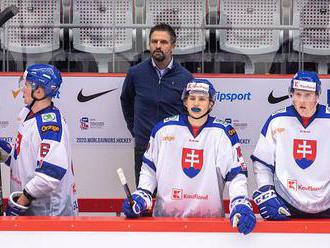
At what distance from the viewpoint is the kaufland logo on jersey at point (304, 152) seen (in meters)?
3.99

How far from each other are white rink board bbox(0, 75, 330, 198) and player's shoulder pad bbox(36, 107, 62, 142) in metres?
1.89

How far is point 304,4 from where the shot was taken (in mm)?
6238

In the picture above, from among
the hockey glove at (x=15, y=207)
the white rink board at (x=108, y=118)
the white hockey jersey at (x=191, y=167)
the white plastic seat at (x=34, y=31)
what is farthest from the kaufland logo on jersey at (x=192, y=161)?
the white plastic seat at (x=34, y=31)

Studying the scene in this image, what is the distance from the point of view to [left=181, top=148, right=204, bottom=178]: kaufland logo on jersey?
395 cm

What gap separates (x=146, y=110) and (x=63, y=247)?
208 cm

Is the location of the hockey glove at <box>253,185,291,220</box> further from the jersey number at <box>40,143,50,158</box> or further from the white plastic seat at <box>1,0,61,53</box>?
the white plastic seat at <box>1,0,61,53</box>

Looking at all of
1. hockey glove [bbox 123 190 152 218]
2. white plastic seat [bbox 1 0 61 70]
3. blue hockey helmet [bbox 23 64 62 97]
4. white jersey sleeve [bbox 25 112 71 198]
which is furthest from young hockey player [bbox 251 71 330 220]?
white plastic seat [bbox 1 0 61 70]

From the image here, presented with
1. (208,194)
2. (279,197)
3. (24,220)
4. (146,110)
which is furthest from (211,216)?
(146,110)

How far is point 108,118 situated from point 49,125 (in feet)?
6.55

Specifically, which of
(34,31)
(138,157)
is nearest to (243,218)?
(138,157)

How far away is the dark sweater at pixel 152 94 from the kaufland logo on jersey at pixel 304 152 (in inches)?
59.3

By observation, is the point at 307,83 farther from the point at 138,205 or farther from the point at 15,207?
the point at 15,207

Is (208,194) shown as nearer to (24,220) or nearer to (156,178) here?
(156,178)

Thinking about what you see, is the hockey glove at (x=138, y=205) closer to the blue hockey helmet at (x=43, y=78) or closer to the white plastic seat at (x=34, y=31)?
the blue hockey helmet at (x=43, y=78)
